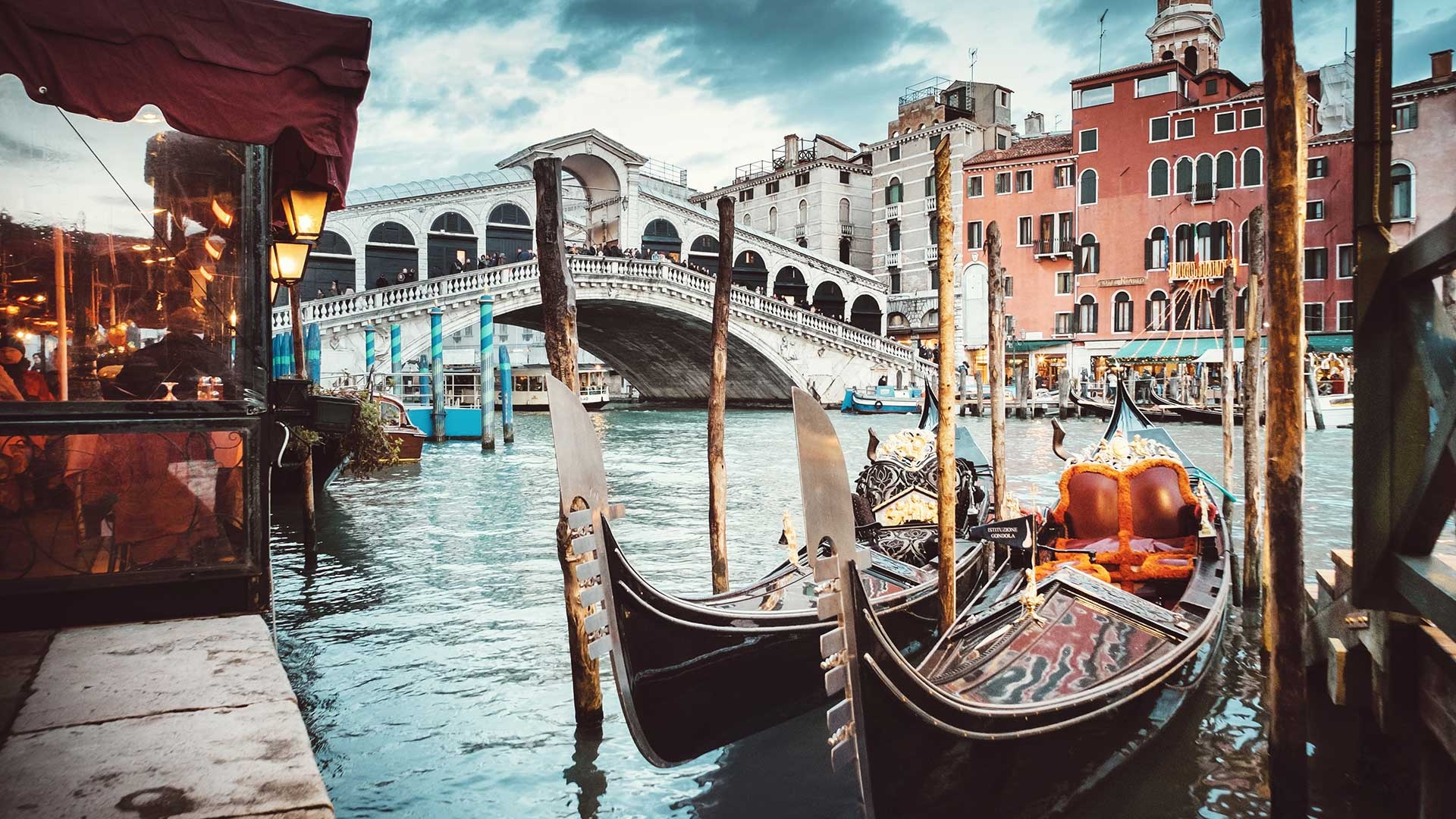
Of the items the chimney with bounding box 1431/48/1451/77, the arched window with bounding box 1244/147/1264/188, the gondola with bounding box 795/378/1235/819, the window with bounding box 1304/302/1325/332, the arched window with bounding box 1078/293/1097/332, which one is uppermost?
the chimney with bounding box 1431/48/1451/77

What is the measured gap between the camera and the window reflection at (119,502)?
2.05 metres

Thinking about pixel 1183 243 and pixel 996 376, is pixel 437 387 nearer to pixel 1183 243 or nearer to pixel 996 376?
pixel 996 376

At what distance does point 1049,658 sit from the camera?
2.51m

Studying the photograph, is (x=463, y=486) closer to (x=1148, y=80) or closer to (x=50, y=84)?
(x=50, y=84)

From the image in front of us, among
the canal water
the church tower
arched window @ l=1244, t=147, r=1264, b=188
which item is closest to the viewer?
the canal water

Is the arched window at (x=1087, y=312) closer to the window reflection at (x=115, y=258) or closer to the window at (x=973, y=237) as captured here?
the window at (x=973, y=237)

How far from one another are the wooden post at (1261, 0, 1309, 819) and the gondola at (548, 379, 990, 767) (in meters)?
0.96

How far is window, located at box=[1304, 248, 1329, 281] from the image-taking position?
17.4 metres

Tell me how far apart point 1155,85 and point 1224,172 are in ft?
7.54

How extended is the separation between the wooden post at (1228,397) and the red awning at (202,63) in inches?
158

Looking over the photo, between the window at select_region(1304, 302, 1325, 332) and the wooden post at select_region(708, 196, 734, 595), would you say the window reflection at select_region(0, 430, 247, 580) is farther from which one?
the window at select_region(1304, 302, 1325, 332)

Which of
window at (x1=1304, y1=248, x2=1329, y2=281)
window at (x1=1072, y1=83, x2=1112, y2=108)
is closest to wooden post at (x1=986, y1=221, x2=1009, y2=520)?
window at (x1=1304, y1=248, x2=1329, y2=281)

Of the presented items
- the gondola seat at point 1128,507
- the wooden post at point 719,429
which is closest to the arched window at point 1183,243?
the wooden post at point 719,429

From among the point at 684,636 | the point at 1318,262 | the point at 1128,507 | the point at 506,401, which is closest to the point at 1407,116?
the point at 1318,262
